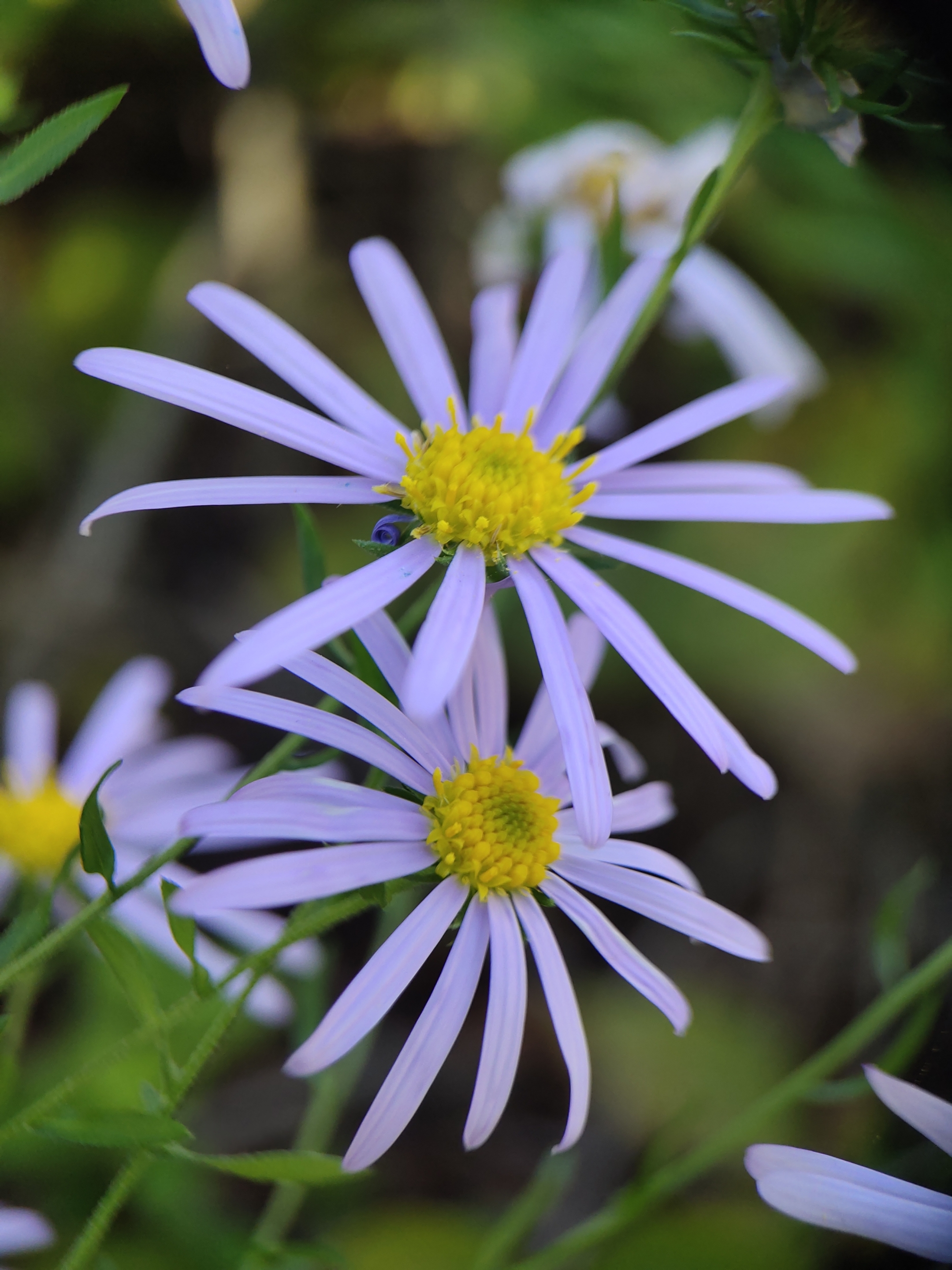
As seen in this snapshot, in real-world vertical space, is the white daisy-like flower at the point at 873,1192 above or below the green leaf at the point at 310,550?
below

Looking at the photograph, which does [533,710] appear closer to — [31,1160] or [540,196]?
[31,1160]

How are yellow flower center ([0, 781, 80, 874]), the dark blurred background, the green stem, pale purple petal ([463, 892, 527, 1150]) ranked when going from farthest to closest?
the dark blurred background
yellow flower center ([0, 781, 80, 874])
the green stem
pale purple petal ([463, 892, 527, 1150])

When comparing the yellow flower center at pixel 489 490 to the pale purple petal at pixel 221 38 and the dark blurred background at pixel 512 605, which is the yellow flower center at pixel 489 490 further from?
the dark blurred background at pixel 512 605

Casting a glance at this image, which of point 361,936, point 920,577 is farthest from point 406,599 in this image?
point 920,577

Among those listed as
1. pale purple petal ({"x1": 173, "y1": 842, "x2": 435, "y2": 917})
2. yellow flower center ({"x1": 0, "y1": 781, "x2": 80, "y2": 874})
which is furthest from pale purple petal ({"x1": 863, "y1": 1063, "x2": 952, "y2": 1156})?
yellow flower center ({"x1": 0, "y1": 781, "x2": 80, "y2": 874})

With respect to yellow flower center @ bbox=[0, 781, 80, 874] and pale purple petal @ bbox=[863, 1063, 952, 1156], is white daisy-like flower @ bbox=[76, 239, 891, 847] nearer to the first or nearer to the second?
pale purple petal @ bbox=[863, 1063, 952, 1156]

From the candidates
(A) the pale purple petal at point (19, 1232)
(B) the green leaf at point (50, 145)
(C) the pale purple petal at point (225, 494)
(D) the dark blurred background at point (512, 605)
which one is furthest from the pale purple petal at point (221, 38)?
(D) the dark blurred background at point (512, 605)
